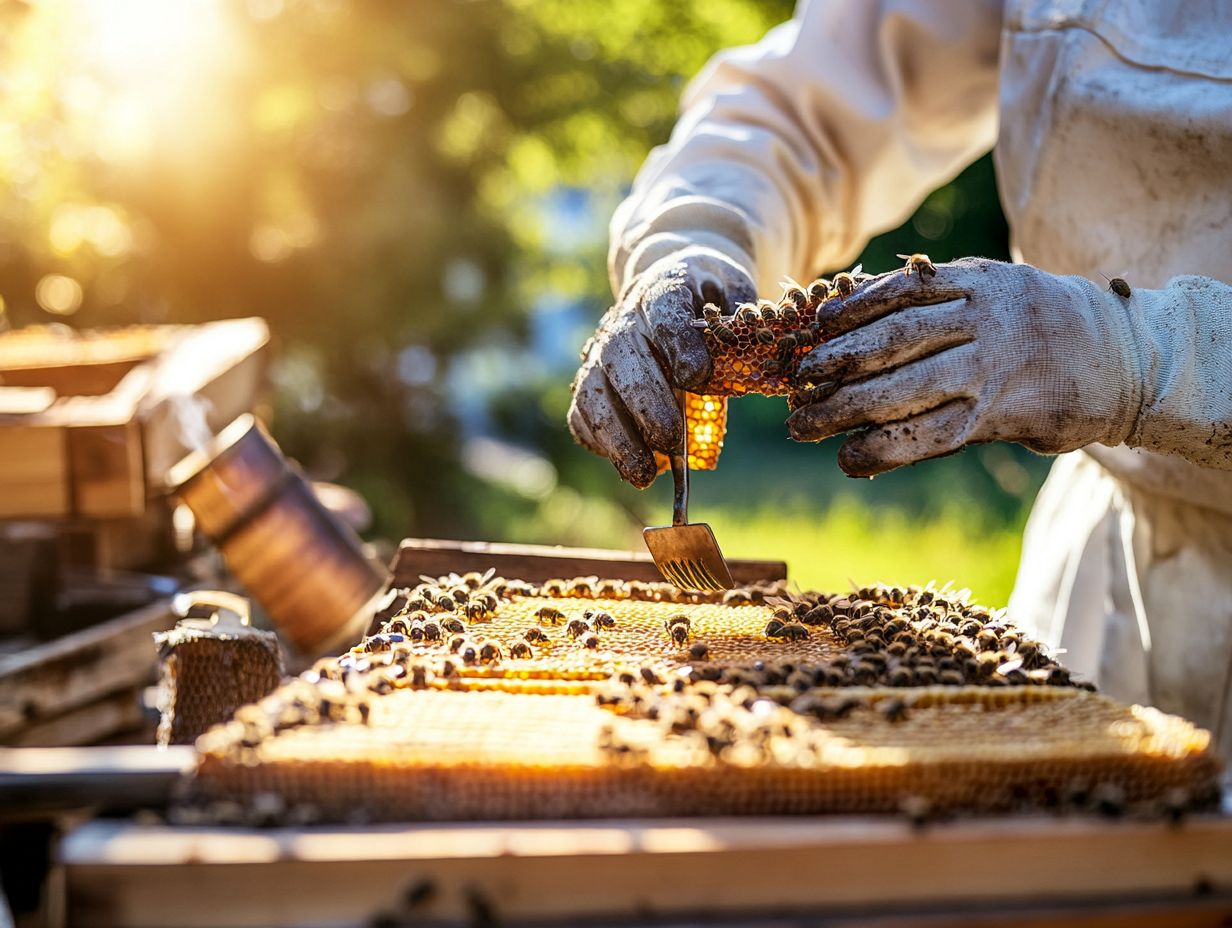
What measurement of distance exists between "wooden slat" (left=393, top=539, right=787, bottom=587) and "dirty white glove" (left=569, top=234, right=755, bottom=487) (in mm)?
311

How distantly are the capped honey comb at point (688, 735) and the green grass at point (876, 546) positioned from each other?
570cm

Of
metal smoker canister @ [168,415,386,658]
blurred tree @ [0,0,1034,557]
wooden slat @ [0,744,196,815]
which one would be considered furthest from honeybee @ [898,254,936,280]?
blurred tree @ [0,0,1034,557]

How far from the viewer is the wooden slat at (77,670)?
8.55ft

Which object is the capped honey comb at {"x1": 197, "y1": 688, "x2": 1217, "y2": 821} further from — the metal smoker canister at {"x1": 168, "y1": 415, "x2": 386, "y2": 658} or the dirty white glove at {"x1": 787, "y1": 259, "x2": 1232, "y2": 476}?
the metal smoker canister at {"x1": 168, "y1": 415, "x2": 386, "y2": 658}

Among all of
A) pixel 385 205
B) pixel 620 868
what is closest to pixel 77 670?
pixel 620 868

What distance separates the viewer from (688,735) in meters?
1.36

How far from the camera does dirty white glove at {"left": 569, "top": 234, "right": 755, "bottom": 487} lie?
6.57 feet

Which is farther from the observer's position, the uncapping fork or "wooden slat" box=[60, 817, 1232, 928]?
the uncapping fork

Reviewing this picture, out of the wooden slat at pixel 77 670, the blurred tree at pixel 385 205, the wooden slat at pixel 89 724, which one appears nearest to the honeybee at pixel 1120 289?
the wooden slat at pixel 77 670

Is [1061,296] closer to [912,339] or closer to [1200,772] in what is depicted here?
[912,339]

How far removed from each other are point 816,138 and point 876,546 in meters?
6.03

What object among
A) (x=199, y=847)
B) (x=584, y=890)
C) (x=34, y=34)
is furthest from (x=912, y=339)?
(x=34, y=34)

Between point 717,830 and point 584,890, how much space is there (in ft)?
0.53

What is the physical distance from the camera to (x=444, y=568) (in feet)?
7.68
